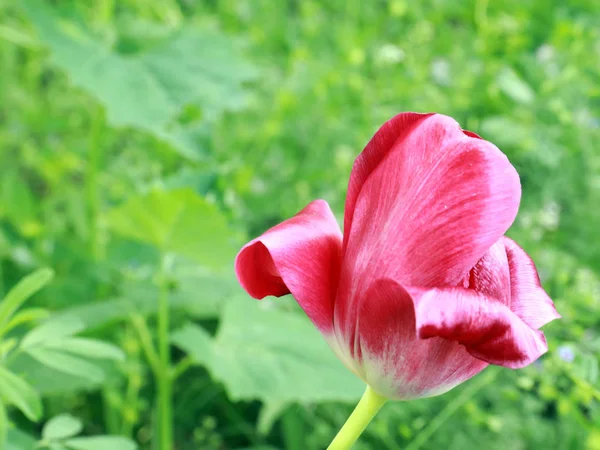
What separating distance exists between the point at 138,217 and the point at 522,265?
59 cm

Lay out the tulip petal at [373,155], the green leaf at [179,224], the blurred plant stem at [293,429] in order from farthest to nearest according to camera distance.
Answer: the blurred plant stem at [293,429], the green leaf at [179,224], the tulip petal at [373,155]

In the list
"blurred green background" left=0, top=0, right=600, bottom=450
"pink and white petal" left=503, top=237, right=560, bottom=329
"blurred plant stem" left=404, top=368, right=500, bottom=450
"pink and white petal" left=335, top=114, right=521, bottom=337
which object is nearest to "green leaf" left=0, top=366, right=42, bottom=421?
"blurred green background" left=0, top=0, right=600, bottom=450

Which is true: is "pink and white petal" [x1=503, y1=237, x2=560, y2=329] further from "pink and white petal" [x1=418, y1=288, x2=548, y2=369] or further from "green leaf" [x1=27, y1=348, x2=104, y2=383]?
"green leaf" [x1=27, y1=348, x2=104, y2=383]

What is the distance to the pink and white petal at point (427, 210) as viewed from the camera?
17.1 inches

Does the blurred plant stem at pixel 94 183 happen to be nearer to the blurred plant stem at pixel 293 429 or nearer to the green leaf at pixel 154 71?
the green leaf at pixel 154 71

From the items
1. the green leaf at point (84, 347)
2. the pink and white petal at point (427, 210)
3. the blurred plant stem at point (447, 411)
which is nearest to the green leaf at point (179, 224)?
the green leaf at point (84, 347)

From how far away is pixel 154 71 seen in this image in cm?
139

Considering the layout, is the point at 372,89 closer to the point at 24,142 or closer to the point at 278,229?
the point at 24,142

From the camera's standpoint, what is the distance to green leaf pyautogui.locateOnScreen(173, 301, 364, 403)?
997 millimetres

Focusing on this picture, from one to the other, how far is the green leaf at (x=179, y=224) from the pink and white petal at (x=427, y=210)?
1.61ft

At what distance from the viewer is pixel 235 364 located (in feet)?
3.45

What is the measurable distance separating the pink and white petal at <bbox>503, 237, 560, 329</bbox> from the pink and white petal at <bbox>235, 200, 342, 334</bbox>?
12 cm

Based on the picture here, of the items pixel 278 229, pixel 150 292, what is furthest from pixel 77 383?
pixel 278 229

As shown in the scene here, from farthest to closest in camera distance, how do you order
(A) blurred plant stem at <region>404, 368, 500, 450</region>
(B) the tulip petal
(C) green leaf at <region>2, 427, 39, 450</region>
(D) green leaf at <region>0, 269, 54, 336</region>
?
(A) blurred plant stem at <region>404, 368, 500, 450</region>, (C) green leaf at <region>2, 427, 39, 450</region>, (D) green leaf at <region>0, 269, 54, 336</region>, (B) the tulip petal
